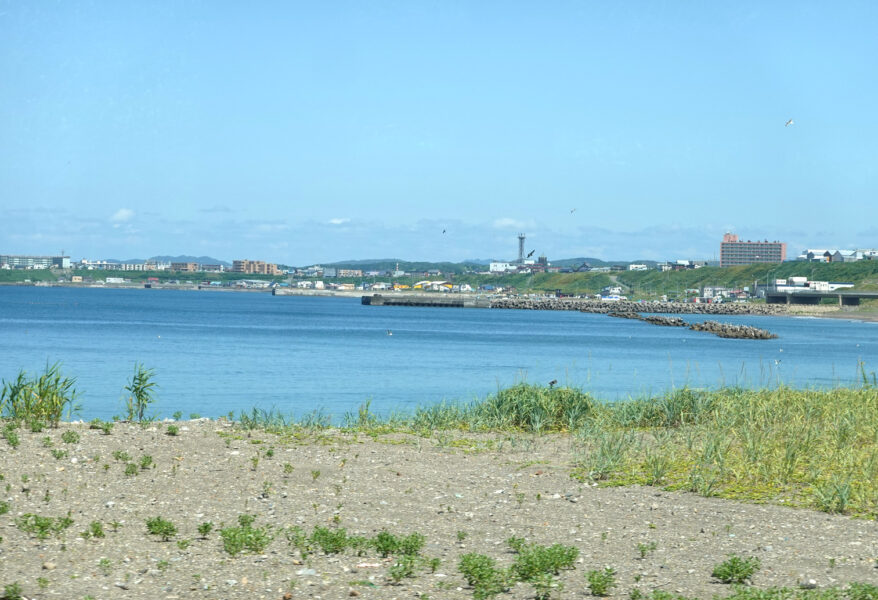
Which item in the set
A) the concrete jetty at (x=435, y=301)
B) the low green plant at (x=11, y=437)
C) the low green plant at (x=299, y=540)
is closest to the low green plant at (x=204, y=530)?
the low green plant at (x=299, y=540)

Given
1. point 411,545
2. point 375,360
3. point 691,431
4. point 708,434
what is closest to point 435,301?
point 375,360

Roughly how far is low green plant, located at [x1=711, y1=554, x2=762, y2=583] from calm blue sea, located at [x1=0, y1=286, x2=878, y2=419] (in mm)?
13302

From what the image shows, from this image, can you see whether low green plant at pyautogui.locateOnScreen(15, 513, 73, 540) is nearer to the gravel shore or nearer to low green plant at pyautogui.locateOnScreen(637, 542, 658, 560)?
the gravel shore

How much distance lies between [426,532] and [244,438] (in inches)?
243

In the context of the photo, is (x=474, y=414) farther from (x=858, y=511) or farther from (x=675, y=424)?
(x=858, y=511)

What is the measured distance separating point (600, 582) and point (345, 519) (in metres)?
3.75

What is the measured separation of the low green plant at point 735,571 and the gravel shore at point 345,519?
0.37ft

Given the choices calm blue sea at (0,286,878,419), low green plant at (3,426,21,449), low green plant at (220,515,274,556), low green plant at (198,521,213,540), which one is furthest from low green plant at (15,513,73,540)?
calm blue sea at (0,286,878,419)

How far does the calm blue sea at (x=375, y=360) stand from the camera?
35188mm

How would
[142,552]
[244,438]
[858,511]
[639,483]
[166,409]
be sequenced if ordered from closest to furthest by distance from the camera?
[142,552] < [858,511] < [639,483] < [244,438] < [166,409]

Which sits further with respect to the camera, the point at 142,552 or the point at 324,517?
the point at 324,517

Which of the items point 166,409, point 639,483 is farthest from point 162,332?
point 639,483

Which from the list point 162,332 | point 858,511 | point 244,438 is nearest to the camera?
point 858,511

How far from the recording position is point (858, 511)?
12.2 meters
